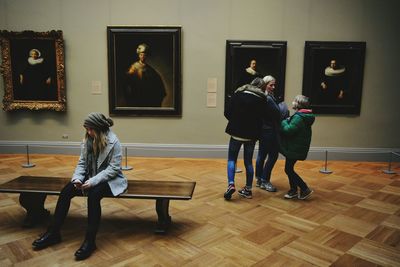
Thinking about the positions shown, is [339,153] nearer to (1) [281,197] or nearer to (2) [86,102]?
(1) [281,197]

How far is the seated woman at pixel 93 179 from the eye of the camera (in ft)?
11.8

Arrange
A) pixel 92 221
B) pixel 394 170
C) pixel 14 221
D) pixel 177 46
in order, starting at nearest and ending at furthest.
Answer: pixel 92 221 < pixel 14 221 < pixel 394 170 < pixel 177 46

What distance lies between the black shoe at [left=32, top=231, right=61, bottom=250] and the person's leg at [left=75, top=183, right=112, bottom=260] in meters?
0.39

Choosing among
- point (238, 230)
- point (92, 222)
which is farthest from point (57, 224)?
point (238, 230)

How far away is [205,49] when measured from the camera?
828 cm

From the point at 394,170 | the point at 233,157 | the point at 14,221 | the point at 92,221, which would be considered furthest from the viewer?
the point at 394,170

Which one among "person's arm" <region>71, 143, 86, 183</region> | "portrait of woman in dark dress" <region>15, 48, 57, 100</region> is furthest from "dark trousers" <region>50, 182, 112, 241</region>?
"portrait of woman in dark dress" <region>15, 48, 57, 100</region>

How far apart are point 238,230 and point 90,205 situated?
1790 mm

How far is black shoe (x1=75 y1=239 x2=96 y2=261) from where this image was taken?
3.40m

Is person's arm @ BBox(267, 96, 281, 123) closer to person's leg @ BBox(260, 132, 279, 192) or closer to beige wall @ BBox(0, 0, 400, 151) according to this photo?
person's leg @ BBox(260, 132, 279, 192)

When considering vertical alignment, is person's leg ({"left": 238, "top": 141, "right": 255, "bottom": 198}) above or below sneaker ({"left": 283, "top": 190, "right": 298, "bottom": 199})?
above

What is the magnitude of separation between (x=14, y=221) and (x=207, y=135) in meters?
5.02

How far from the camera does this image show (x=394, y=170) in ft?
25.2

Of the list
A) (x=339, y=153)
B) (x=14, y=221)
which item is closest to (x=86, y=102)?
(x=14, y=221)
